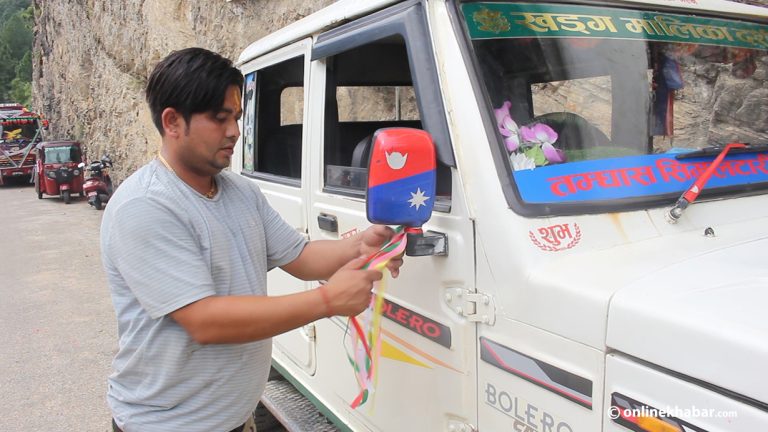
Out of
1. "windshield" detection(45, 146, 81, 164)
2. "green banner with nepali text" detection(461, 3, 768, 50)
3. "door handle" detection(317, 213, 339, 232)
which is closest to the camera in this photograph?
"green banner with nepali text" detection(461, 3, 768, 50)

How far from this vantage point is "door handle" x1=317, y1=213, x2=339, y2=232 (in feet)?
7.96

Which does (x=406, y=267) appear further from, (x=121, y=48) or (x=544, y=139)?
(x=121, y=48)

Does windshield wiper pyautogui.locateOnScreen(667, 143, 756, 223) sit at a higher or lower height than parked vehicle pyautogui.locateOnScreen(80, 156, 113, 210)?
higher

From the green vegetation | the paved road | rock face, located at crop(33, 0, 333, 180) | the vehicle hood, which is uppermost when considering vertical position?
the green vegetation

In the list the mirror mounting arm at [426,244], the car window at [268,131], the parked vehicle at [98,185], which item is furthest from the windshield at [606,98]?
the parked vehicle at [98,185]

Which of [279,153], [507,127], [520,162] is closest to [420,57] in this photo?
[507,127]

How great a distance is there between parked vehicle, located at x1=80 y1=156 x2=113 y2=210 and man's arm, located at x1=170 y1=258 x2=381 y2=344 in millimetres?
16036

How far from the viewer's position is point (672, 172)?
5.95ft

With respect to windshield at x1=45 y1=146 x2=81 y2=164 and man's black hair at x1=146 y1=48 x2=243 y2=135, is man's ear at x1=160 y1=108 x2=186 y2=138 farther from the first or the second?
windshield at x1=45 y1=146 x2=81 y2=164

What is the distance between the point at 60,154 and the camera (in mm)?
18250

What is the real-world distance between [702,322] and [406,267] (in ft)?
3.24

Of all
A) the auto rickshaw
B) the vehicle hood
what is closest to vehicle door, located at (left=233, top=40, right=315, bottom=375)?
the vehicle hood

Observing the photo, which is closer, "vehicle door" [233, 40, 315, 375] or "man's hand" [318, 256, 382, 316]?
"man's hand" [318, 256, 382, 316]

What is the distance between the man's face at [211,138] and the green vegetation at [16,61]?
52.9 metres
